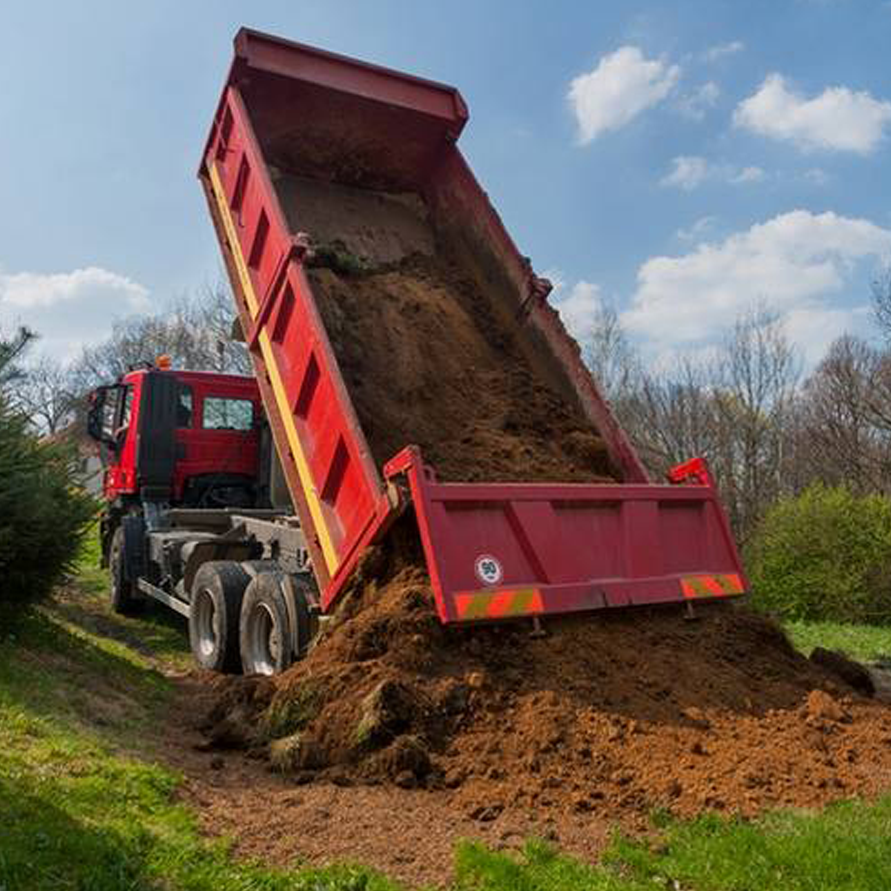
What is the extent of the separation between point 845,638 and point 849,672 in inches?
263

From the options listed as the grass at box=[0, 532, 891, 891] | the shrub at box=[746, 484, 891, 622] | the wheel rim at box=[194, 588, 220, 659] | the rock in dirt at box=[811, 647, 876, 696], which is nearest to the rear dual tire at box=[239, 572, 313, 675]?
the wheel rim at box=[194, 588, 220, 659]

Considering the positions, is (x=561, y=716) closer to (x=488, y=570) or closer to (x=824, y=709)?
(x=488, y=570)

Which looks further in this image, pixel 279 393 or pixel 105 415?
pixel 105 415

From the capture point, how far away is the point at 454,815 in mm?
3568

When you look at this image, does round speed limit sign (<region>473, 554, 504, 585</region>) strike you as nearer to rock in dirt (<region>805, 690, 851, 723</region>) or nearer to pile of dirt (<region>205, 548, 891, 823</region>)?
pile of dirt (<region>205, 548, 891, 823</region>)

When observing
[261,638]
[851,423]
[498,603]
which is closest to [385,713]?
[498,603]

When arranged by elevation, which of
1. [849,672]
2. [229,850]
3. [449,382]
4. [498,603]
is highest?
[449,382]

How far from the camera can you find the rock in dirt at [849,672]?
524 centimetres

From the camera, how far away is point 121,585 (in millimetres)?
10141

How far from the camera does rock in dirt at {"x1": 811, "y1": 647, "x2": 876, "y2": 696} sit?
17.2 feet

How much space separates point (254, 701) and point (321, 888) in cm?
218

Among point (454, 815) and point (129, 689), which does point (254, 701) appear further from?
point (454, 815)

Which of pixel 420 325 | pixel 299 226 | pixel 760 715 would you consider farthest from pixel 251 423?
pixel 760 715

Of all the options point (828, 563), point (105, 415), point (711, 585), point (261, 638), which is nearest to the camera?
point (711, 585)
